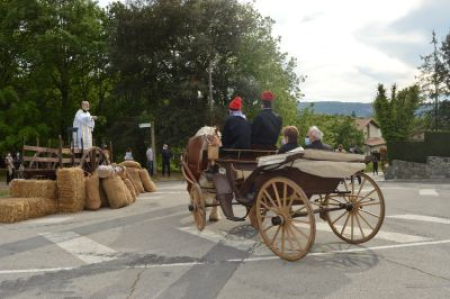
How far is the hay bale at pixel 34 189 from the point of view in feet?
34.7

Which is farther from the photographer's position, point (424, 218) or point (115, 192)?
point (115, 192)

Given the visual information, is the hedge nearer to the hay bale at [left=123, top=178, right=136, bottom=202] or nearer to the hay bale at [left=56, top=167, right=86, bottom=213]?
the hay bale at [left=123, top=178, right=136, bottom=202]

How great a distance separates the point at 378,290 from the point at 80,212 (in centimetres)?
810

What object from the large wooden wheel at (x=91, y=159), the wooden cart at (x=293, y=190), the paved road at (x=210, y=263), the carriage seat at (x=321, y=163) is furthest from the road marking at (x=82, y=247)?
the large wooden wheel at (x=91, y=159)

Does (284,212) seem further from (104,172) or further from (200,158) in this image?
(104,172)

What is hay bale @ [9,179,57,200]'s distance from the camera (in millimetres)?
10586

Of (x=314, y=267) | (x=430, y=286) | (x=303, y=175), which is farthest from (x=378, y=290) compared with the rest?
(x=303, y=175)

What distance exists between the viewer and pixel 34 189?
10594 mm

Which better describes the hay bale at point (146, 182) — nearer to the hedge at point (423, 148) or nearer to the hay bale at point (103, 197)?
the hay bale at point (103, 197)

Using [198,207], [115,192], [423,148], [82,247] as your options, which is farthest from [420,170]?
[82,247]

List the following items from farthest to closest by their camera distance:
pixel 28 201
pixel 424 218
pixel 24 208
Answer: pixel 28 201, pixel 24 208, pixel 424 218

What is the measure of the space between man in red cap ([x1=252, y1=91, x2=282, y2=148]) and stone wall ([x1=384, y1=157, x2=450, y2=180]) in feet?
56.9

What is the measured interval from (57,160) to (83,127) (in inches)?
45.4

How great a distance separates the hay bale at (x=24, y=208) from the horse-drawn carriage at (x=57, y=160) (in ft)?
4.55
